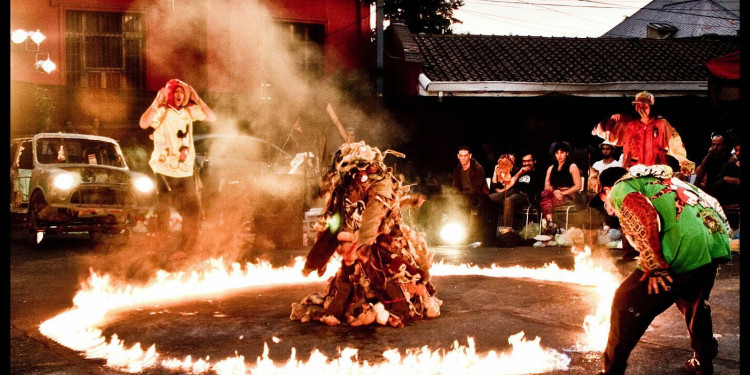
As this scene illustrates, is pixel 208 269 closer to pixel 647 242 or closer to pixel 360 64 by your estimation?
pixel 647 242

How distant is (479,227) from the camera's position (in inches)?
512

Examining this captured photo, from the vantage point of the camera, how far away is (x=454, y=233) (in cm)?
1307

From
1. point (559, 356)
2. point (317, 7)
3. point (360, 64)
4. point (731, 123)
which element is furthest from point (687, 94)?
point (559, 356)

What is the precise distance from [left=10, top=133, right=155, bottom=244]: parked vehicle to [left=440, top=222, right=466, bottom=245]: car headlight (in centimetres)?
530

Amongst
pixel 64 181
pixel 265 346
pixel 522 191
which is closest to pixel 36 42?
pixel 64 181

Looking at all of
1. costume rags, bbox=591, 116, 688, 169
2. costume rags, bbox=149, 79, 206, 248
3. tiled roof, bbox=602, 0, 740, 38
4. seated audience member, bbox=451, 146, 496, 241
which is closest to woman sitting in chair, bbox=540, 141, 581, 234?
seated audience member, bbox=451, 146, 496, 241

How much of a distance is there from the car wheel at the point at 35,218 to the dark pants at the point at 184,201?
3207 millimetres

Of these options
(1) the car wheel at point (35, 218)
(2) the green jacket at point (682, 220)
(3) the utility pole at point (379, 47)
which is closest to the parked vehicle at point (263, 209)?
(1) the car wheel at point (35, 218)

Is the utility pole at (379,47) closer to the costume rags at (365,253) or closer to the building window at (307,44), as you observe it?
the building window at (307,44)

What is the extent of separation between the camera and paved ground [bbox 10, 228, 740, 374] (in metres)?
5.47

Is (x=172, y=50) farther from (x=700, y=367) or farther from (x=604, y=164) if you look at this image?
(x=700, y=367)

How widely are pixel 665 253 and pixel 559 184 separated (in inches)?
337

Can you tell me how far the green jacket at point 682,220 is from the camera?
454 centimetres

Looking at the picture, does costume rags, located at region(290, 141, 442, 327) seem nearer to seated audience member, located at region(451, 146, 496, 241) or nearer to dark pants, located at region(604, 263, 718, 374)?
dark pants, located at region(604, 263, 718, 374)
